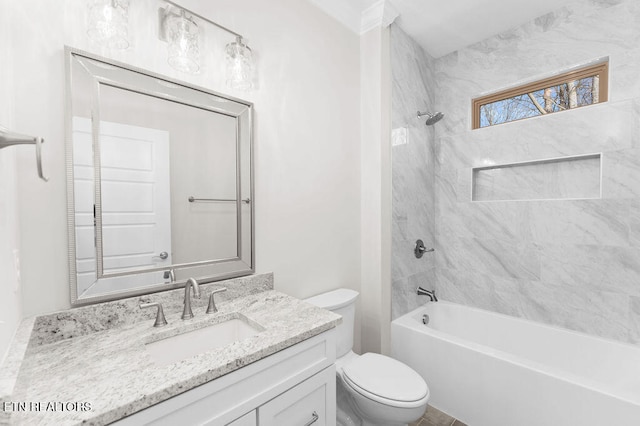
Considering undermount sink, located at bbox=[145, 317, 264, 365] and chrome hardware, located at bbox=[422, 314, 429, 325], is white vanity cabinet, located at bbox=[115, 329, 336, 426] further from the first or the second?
chrome hardware, located at bbox=[422, 314, 429, 325]

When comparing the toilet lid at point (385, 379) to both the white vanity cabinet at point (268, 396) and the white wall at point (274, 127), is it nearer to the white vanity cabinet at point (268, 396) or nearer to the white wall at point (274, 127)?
the white vanity cabinet at point (268, 396)

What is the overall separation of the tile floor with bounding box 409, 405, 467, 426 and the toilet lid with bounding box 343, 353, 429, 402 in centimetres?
55

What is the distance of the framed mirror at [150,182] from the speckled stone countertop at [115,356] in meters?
0.09

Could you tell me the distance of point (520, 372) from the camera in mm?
1508

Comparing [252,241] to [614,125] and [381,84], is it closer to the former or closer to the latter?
[381,84]

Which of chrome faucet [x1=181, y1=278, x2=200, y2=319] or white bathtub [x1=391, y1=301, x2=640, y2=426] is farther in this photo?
white bathtub [x1=391, y1=301, x2=640, y2=426]

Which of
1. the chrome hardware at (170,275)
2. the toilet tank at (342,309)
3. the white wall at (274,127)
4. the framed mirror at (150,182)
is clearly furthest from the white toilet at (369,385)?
the chrome hardware at (170,275)

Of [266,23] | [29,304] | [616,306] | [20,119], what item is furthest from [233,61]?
[616,306]

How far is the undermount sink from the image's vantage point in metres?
0.98

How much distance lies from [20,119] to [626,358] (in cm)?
315

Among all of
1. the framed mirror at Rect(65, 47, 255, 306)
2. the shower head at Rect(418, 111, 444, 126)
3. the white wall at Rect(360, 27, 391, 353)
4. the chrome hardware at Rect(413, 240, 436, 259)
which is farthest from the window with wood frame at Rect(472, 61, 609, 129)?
the framed mirror at Rect(65, 47, 255, 306)

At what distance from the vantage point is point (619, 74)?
1.74 m

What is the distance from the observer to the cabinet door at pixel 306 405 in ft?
2.98

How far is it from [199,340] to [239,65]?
1.25m
